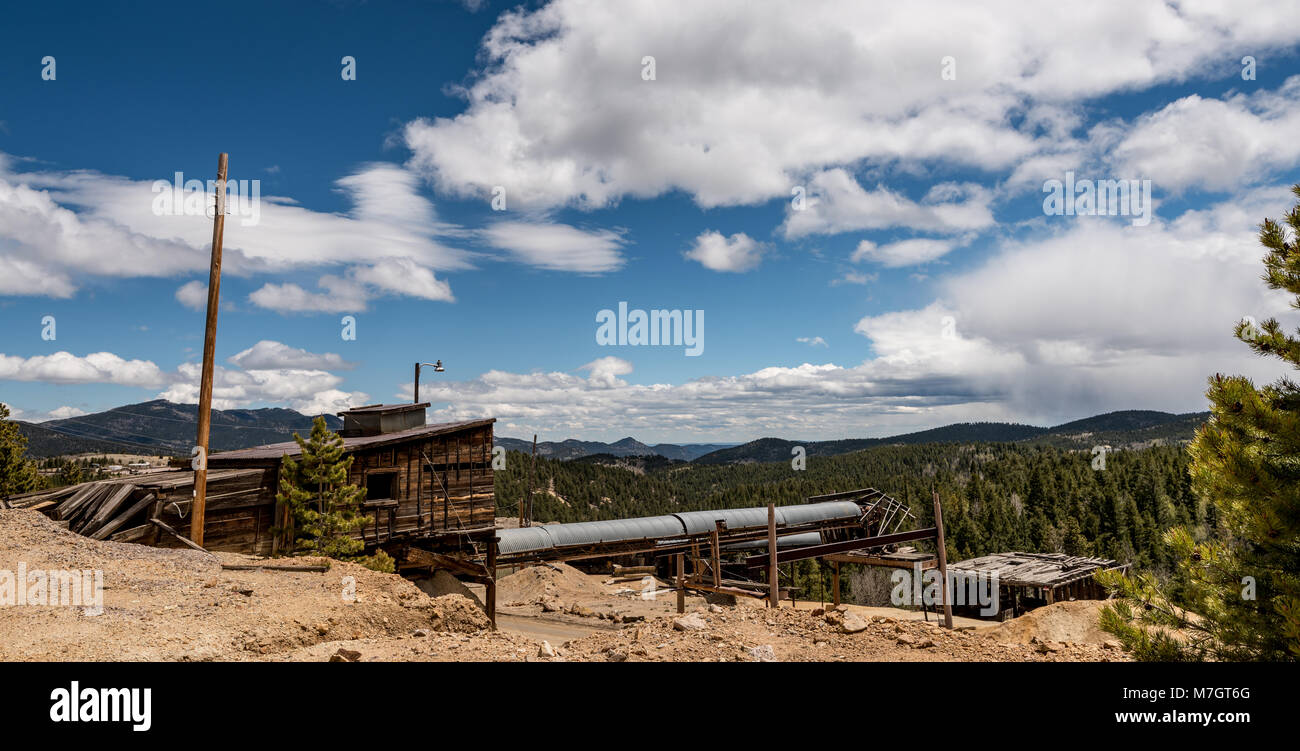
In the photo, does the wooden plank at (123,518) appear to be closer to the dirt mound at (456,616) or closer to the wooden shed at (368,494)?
the wooden shed at (368,494)

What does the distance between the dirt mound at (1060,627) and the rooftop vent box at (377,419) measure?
24506mm

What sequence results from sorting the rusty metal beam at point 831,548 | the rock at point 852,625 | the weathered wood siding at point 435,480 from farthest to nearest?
the weathered wood siding at point 435,480 → the rusty metal beam at point 831,548 → the rock at point 852,625

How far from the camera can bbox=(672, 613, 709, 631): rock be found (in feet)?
40.4

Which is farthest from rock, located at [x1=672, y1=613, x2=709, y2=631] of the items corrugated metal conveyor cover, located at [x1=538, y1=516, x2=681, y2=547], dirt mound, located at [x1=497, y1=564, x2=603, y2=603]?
corrugated metal conveyor cover, located at [x1=538, y1=516, x2=681, y2=547]

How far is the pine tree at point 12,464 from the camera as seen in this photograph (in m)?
32.2

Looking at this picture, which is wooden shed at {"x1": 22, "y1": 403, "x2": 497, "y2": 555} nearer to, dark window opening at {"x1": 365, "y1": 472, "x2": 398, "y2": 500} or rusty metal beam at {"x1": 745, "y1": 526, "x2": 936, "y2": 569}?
dark window opening at {"x1": 365, "y1": 472, "x2": 398, "y2": 500}

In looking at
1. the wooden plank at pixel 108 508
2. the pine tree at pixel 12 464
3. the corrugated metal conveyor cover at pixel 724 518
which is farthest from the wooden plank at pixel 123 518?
the corrugated metal conveyor cover at pixel 724 518

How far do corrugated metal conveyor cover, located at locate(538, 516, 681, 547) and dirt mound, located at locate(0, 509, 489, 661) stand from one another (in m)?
16.7

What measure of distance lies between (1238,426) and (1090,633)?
17421 millimetres
